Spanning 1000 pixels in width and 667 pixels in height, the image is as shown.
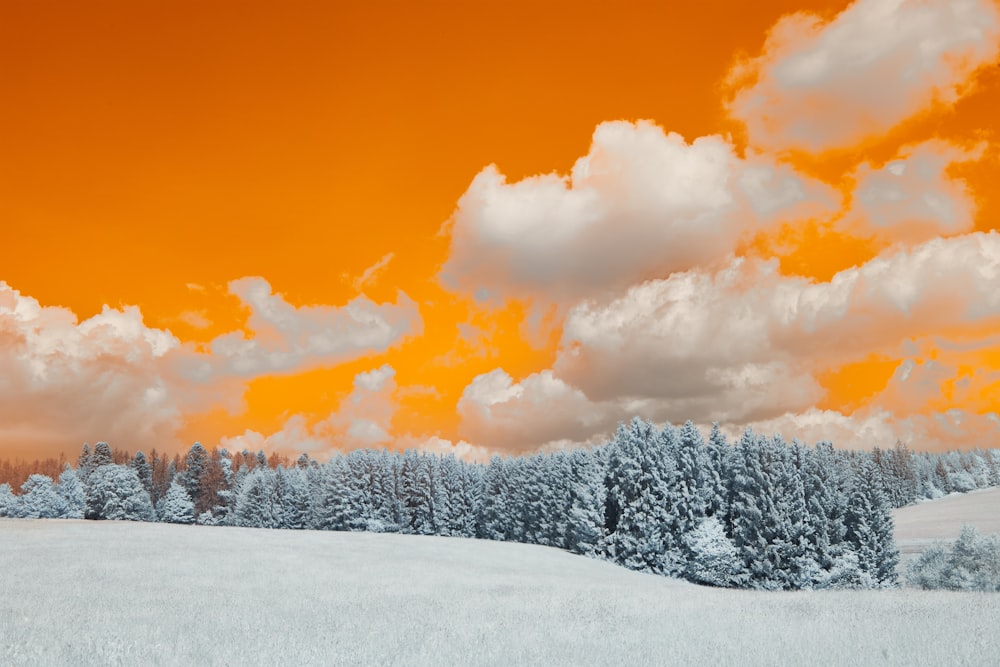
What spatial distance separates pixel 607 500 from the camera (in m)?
77.2

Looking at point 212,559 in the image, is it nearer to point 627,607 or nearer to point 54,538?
point 54,538

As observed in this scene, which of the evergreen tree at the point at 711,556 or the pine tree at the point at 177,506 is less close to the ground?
the pine tree at the point at 177,506

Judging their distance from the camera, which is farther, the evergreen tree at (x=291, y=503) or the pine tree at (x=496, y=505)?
the evergreen tree at (x=291, y=503)

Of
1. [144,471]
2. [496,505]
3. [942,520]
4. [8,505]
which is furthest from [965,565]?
[144,471]

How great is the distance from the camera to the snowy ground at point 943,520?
8355 cm

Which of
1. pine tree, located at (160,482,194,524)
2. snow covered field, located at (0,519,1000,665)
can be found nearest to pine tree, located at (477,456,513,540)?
pine tree, located at (160,482,194,524)

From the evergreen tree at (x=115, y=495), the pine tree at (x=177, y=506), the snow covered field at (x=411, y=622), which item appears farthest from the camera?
the pine tree at (x=177, y=506)

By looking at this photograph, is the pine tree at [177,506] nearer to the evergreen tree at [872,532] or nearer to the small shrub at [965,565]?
the evergreen tree at [872,532]

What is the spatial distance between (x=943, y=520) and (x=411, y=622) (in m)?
113

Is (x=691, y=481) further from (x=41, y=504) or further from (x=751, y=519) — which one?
(x=41, y=504)

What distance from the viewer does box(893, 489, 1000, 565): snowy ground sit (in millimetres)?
83550

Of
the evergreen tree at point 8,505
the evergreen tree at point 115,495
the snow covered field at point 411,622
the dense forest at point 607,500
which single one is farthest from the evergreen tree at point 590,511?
the evergreen tree at point 8,505

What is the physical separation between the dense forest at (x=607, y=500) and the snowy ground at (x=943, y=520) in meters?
9.96

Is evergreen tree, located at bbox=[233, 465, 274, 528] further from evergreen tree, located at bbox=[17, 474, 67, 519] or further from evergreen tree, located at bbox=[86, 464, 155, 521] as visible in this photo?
evergreen tree, located at bbox=[17, 474, 67, 519]
